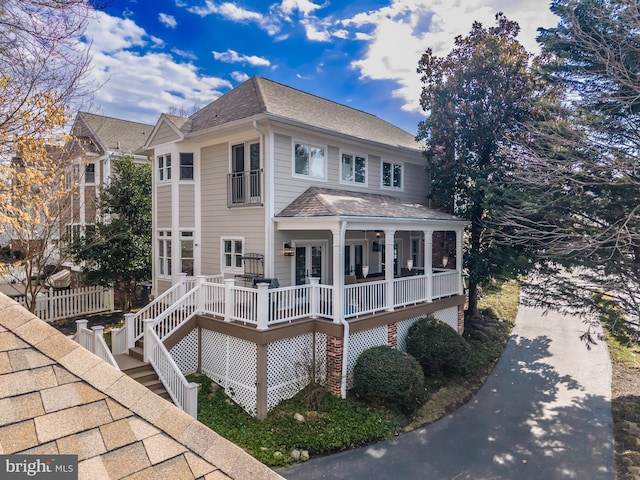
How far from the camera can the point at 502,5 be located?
47.4 ft

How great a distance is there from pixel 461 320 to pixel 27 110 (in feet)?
49.7

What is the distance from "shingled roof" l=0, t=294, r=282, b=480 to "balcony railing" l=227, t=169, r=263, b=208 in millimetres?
10340

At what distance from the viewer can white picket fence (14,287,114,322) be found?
15.2 metres

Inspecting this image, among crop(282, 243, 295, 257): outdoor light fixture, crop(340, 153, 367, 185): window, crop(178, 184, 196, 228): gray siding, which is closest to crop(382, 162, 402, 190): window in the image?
crop(340, 153, 367, 185): window

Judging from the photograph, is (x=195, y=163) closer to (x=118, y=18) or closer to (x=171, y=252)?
(x=171, y=252)

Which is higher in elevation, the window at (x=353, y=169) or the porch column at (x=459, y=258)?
the window at (x=353, y=169)

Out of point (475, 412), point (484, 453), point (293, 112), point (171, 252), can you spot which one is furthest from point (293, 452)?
point (293, 112)

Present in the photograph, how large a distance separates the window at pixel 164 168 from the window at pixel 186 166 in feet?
2.19

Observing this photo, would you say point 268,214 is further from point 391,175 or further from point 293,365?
point 391,175

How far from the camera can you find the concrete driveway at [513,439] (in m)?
8.27

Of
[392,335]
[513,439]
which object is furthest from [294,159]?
[513,439]

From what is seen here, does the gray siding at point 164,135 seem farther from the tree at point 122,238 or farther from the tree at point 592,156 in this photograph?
the tree at point 592,156

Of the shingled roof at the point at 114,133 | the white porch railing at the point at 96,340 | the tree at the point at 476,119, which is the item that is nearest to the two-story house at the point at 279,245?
the white porch railing at the point at 96,340

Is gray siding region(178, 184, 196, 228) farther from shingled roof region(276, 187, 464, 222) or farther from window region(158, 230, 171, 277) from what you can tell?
shingled roof region(276, 187, 464, 222)
